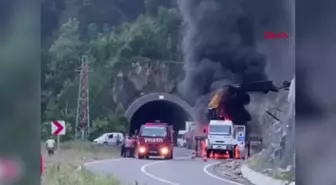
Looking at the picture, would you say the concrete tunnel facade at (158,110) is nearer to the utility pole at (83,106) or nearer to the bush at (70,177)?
the utility pole at (83,106)

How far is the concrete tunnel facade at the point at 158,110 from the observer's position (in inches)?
320

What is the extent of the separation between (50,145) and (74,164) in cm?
21

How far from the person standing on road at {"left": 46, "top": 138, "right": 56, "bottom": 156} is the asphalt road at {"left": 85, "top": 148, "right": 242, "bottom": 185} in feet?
0.86

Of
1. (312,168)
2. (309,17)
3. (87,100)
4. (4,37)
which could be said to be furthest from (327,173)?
(4,37)

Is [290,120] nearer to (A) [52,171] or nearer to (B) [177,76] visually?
(B) [177,76]

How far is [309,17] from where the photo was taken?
8109mm

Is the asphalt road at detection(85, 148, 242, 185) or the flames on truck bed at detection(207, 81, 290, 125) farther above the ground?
the flames on truck bed at detection(207, 81, 290, 125)

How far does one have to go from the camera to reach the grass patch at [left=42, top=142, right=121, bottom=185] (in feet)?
26.5

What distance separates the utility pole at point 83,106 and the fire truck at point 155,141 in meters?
0.37

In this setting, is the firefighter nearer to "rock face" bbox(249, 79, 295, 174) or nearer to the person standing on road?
Answer: the person standing on road

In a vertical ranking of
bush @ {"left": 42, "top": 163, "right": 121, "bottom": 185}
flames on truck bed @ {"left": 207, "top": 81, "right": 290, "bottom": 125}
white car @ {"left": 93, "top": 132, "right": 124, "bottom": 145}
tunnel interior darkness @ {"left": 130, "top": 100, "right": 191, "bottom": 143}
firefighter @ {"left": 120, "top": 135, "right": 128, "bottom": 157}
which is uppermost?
flames on truck bed @ {"left": 207, "top": 81, "right": 290, "bottom": 125}

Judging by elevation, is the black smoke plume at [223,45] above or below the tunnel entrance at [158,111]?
above

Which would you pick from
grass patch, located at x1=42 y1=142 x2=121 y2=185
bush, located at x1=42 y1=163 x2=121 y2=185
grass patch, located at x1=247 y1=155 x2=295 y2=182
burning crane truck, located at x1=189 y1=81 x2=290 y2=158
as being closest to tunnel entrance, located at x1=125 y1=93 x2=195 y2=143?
burning crane truck, located at x1=189 y1=81 x2=290 y2=158

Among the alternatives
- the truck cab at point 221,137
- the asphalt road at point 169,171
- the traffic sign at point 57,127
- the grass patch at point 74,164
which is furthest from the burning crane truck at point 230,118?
the traffic sign at point 57,127
